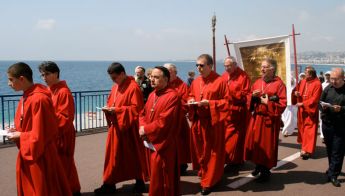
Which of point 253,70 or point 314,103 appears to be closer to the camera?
point 314,103

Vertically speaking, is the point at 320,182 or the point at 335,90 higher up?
the point at 335,90

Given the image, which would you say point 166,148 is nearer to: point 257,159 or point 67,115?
point 67,115

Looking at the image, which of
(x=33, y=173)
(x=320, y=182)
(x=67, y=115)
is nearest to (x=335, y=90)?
(x=320, y=182)

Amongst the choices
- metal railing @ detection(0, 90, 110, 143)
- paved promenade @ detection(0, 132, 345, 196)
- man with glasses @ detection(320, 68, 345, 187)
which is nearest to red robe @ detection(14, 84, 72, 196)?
paved promenade @ detection(0, 132, 345, 196)

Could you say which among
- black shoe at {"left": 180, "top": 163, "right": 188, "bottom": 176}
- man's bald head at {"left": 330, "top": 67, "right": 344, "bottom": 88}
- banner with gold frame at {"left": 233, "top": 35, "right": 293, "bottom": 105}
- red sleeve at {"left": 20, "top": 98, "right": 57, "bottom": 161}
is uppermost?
banner with gold frame at {"left": 233, "top": 35, "right": 293, "bottom": 105}

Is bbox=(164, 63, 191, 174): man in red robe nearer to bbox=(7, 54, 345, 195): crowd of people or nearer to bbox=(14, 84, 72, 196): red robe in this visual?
bbox=(7, 54, 345, 195): crowd of people

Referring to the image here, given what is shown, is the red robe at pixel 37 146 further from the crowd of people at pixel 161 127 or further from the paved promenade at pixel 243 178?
the paved promenade at pixel 243 178

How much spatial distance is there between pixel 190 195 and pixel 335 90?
3087 mm

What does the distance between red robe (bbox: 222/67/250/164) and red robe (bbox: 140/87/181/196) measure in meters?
2.60

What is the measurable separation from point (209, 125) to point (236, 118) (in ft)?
4.66

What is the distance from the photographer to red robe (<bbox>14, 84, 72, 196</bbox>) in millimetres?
3586

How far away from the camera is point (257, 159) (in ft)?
21.0

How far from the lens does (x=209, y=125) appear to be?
5812 millimetres

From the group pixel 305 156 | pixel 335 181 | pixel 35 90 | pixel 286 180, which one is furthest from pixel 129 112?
pixel 305 156
